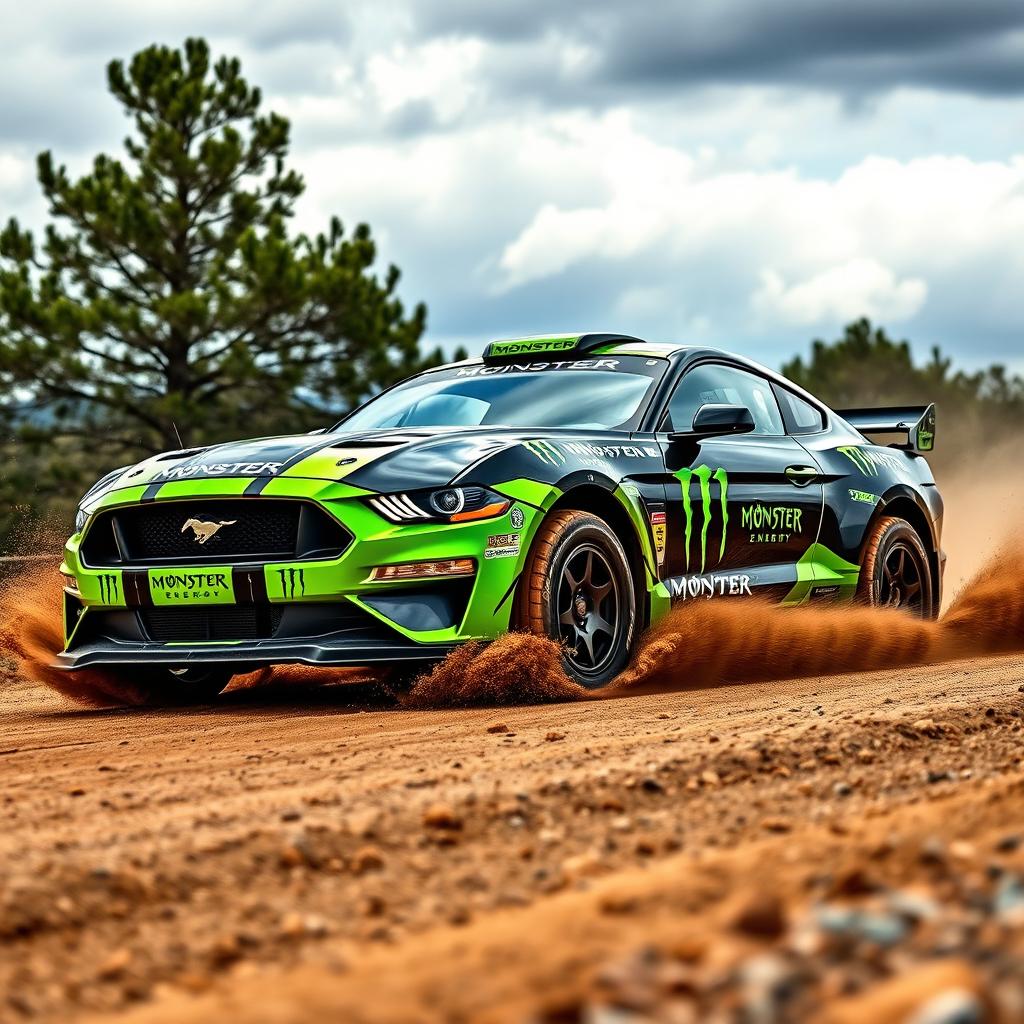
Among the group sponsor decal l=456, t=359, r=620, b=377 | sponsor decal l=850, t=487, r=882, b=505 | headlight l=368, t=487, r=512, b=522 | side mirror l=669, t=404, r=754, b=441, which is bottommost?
sponsor decal l=850, t=487, r=882, b=505

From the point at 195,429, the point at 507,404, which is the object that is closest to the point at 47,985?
the point at 507,404

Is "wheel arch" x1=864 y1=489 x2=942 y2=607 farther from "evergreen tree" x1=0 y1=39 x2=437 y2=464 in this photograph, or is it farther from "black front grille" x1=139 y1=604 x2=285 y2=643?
"evergreen tree" x1=0 y1=39 x2=437 y2=464

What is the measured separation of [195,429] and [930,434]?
20216 mm

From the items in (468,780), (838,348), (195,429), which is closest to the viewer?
(468,780)

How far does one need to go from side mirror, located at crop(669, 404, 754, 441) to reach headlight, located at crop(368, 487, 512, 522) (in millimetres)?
1387

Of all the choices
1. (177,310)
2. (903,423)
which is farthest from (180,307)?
(903,423)

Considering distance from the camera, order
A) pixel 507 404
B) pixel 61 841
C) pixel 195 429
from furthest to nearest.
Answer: pixel 195 429 → pixel 507 404 → pixel 61 841

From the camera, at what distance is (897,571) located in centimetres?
972

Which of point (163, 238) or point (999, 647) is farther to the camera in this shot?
point (163, 238)

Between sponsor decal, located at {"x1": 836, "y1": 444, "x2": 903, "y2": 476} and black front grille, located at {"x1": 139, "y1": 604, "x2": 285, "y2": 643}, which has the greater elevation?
sponsor decal, located at {"x1": 836, "y1": 444, "x2": 903, "y2": 476}

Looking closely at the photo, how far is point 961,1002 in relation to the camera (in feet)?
6.86

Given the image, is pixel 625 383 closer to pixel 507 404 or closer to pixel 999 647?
pixel 507 404

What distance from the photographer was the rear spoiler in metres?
10.3

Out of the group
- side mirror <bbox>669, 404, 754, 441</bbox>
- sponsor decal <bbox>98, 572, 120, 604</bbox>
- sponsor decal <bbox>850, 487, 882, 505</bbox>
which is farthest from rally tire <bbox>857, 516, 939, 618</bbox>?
sponsor decal <bbox>98, 572, 120, 604</bbox>
